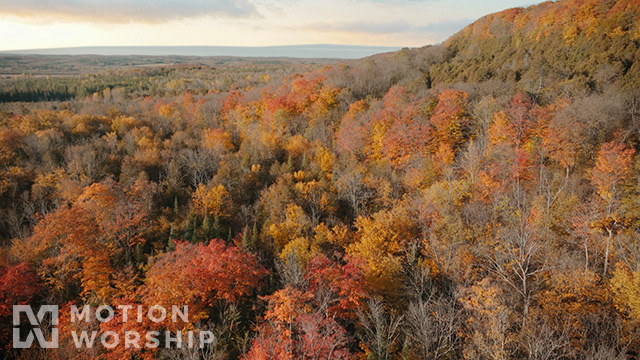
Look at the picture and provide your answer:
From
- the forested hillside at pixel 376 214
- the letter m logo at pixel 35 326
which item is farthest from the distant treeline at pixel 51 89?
the letter m logo at pixel 35 326

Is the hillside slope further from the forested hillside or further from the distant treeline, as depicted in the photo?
the distant treeline

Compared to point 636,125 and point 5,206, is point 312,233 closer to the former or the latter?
point 636,125

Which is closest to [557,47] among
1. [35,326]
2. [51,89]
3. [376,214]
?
[376,214]

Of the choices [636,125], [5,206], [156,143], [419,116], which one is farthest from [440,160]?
[5,206]

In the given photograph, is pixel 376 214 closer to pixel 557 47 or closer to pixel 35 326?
pixel 35 326

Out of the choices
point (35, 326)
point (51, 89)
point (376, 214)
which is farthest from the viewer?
point (51, 89)

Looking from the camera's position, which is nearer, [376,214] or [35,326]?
[35,326]
